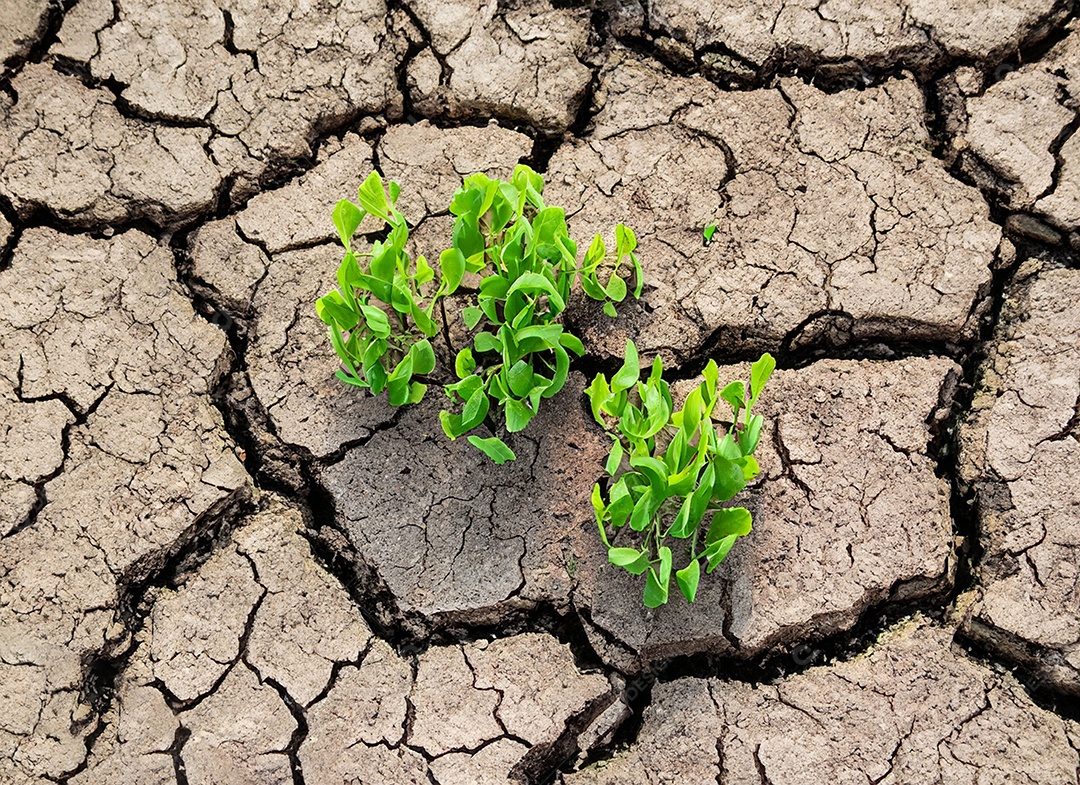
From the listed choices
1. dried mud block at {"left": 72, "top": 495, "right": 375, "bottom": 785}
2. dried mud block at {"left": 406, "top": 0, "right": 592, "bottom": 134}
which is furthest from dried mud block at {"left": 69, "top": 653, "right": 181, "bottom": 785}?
dried mud block at {"left": 406, "top": 0, "right": 592, "bottom": 134}

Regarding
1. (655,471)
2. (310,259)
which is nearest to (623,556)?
(655,471)

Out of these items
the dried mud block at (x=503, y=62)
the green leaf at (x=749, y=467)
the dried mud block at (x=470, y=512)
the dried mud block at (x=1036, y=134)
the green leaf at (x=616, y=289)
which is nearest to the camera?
the green leaf at (x=749, y=467)

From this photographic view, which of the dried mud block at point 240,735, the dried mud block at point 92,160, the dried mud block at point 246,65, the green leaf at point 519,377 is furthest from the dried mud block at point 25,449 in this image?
the green leaf at point 519,377

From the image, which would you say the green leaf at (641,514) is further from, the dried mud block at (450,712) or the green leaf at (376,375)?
the green leaf at (376,375)

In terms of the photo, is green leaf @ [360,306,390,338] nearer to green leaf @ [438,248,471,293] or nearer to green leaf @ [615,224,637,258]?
green leaf @ [438,248,471,293]

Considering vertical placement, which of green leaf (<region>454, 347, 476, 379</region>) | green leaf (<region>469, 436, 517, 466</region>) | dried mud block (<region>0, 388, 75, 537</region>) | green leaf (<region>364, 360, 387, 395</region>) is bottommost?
dried mud block (<region>0, 388, 75, 537</region>)

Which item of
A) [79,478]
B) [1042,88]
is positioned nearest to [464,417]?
[79,478]
